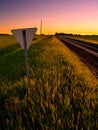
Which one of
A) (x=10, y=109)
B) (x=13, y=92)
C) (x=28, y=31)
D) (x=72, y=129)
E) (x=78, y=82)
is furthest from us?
(x=78, y=82)

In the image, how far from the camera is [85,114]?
477 cm

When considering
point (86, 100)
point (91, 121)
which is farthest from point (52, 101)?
point (91, 121)

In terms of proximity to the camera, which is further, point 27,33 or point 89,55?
point 89,55

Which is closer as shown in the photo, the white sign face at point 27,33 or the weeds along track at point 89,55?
the white sign face at point 27,33

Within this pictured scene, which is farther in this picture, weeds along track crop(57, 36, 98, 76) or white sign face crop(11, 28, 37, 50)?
weeds along track crop(57, 36, 98, 76)

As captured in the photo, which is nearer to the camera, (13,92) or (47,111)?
(47,111)

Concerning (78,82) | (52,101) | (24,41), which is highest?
(24,41)

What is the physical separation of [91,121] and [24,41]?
3.42 metres

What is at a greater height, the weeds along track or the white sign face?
the white sign face

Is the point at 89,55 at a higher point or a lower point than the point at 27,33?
lower

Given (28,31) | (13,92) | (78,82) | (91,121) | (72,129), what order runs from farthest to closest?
(78,82) < (28,31) < (13,92) < (91,121) < (72,129)

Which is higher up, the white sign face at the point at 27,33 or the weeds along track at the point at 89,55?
the white sign face at the point at 27,33

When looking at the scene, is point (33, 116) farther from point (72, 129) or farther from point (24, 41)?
point (24, 41)

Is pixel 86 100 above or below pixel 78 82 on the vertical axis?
above
